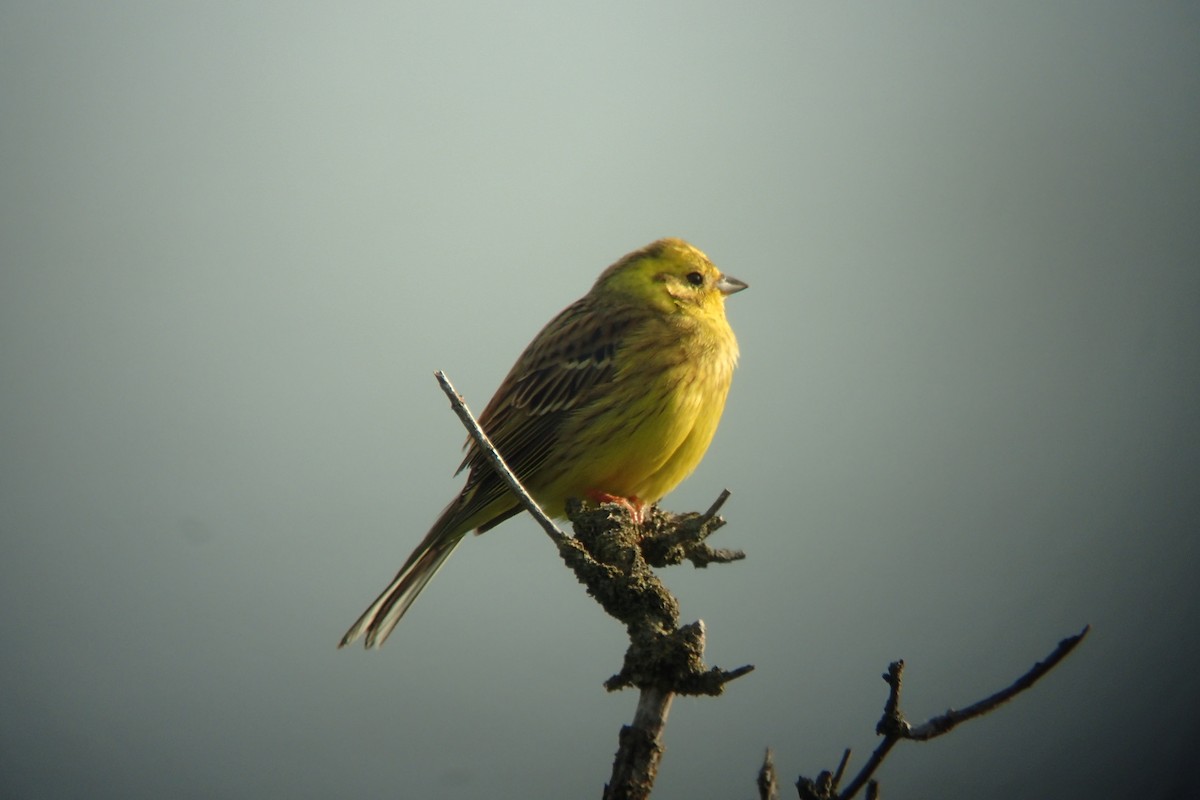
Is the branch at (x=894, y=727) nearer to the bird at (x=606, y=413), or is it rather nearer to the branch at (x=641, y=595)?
the branch at (x=641, y=595)

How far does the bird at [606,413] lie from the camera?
538 centimetres

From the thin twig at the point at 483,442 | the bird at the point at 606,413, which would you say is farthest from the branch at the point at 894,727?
the bird at the point at 606,413

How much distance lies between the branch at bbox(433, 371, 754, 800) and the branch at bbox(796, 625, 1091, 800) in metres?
0.31

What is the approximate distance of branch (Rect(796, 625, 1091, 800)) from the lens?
2439mm

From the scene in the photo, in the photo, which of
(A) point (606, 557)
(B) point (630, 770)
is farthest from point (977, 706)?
(A) point (606, 557)

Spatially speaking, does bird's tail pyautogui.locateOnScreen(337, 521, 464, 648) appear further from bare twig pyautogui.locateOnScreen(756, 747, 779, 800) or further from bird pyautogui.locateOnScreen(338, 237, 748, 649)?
bare twig pyautogui.locateOnScreen(756, 747, 779, 800)

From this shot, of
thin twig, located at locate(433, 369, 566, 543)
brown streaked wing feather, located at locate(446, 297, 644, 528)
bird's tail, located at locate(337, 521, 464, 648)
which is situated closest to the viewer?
thin twig, located at locate(433, 369, 566, 543)

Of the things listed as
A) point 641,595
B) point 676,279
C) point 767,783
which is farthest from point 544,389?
point 767,783

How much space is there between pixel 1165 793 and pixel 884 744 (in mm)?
7805

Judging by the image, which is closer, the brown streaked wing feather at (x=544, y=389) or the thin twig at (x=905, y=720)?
the thin twig at (x=905, y=720)

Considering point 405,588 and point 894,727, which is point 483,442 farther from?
point 405,588

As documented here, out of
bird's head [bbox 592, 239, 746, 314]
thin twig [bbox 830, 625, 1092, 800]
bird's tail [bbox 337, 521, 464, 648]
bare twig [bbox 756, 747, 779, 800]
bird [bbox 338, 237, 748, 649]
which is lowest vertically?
bare twig [bbox 756, 747, 779, 800]

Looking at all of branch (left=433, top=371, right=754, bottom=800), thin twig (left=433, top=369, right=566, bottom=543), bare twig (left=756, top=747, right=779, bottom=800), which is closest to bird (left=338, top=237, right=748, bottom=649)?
branch (left=433, top=371, right=754, bottom=800)

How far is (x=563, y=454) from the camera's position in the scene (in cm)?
553
